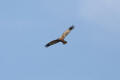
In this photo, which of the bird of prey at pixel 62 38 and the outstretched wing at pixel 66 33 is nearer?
the bird of prey at pixel 62 38

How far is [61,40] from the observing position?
54500 mm

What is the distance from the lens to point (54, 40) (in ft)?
182

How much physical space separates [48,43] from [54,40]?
1445 millimetres

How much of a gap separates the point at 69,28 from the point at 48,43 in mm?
4590

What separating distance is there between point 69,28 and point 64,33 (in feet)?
5.96

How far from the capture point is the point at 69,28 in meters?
57.6

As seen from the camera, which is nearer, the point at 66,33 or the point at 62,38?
the point at 62,38

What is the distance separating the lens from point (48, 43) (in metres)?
56.4

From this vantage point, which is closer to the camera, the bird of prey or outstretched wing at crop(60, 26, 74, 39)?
the bird of prey

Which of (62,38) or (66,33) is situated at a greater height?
(66,33)

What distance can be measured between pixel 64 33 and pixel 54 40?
2197mm

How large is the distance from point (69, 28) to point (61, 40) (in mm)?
3978
